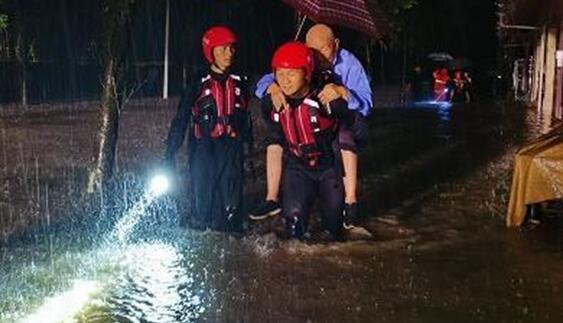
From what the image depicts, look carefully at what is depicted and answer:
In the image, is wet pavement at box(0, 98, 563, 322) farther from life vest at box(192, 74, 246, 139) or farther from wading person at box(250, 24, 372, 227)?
life vest at box(192, 74, 246, 139)

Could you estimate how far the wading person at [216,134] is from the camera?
24.0 ft

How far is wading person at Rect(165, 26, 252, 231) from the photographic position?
24.0 feet

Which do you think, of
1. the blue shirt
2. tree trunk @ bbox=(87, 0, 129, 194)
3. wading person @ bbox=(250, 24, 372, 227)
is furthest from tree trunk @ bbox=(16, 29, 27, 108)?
the blue shirt

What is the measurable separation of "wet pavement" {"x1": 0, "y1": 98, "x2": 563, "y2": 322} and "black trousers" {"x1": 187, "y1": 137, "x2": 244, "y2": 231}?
0.25 m

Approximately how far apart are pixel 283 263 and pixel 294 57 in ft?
5.17

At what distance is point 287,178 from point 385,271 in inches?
48.3

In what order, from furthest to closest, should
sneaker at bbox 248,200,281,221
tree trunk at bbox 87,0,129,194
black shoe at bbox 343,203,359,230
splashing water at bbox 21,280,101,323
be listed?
tree trunk at bbox 87,0,129,194 → sneaker at bbox 248,200,281,221 → black shoe at bbox 343,203,359,230 → splashing water at bbox 21,280,101,323

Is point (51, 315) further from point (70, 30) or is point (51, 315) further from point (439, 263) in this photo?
point (70, 30)

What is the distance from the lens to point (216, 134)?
751 centimetres

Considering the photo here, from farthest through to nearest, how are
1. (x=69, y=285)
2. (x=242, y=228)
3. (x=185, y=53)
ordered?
(x=185, y=53) → (x=242, y=228) → (x=69, y=285)

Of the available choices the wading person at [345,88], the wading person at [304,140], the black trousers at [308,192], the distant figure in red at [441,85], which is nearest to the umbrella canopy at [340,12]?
the wading person at [345,88]

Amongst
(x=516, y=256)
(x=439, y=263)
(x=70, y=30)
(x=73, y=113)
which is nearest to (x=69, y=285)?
(x=439, y=263)

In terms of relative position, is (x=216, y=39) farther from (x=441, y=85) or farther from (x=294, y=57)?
(x=441, y=85)

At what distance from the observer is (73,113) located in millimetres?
23297
